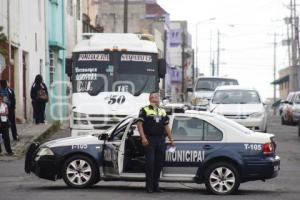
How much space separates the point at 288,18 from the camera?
255 ft

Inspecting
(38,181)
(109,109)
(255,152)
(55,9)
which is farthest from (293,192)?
(55,9)

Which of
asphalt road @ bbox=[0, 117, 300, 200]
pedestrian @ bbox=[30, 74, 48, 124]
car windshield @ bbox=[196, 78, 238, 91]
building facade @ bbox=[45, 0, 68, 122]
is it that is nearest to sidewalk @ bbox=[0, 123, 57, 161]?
pedestrian @ bbox=[30, 74, 48, 124]

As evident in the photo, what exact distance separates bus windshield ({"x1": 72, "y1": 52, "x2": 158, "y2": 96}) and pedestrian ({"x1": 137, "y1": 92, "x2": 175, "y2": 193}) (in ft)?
22.5

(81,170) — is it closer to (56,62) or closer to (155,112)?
(155,112)

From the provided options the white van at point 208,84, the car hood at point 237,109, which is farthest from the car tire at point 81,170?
the white van at point 208,84

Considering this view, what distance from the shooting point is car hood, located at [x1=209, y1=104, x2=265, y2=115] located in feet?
82.9

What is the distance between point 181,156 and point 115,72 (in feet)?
23.9

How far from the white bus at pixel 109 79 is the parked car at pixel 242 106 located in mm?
4619

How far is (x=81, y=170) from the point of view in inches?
546

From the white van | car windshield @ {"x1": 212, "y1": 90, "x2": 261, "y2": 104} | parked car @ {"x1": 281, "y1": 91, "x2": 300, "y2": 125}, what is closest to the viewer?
car windshield @ {"x1": 212, "y1": 90, "x2": 261, "y2": 104}

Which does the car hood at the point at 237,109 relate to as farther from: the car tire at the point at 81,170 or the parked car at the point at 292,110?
the car tire at the point at 81,170

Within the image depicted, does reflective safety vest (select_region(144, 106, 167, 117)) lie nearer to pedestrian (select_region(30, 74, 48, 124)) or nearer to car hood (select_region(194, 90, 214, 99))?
pedestrian (select_region(30, 74, 48, 124))

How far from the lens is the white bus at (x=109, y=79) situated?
20000 mm

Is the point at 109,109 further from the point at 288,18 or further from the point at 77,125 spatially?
the point at 288,18
